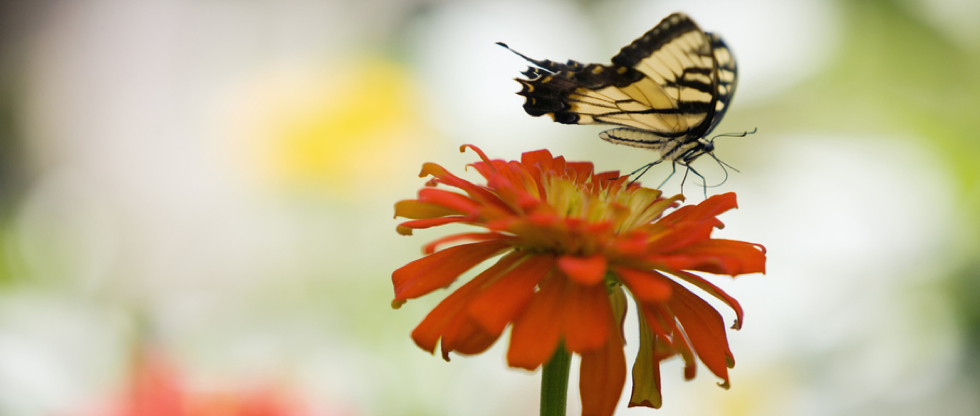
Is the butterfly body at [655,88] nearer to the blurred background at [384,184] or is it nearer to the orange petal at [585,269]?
the orange petal at [585,269]

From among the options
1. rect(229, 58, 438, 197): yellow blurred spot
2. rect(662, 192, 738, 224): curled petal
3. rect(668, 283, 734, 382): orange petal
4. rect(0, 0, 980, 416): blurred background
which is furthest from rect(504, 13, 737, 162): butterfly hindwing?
rect(229, 58, 438, 197): yellow blurred spot

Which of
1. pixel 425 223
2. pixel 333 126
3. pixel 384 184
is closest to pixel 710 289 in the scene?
pixel 425 223

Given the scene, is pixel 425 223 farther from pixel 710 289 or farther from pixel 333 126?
pixel 333 126

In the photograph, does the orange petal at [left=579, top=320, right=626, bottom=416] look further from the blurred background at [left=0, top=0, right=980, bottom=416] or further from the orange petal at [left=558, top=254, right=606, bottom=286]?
the blurred background at [left=0, top=0, right=980, bottom=416]

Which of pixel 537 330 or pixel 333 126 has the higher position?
pixel 333 126

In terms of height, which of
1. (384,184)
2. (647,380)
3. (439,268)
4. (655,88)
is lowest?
(647,380)
